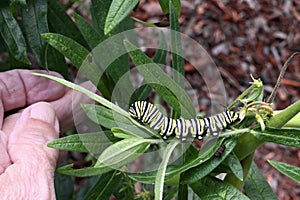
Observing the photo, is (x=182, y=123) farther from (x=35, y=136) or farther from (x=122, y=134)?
(x=35, y=136)

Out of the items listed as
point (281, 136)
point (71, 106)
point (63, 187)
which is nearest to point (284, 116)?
point (281, 136)

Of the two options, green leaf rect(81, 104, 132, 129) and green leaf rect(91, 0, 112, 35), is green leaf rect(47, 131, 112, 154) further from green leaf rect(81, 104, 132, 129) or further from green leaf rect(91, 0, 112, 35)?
green leaf rect(91, 0, 112, 35)

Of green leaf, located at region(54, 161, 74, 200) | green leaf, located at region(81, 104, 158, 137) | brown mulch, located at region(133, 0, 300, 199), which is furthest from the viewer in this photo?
brown mulch, located at region(133, 0, 300, 199)

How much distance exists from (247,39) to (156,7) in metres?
0.47

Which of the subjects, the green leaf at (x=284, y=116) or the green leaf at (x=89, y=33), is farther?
the green leaf at (x=89, y=33)

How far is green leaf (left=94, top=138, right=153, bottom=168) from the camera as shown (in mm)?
802

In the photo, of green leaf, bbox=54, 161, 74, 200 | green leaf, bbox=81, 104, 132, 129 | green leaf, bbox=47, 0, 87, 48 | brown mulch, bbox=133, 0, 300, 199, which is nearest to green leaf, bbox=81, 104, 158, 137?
green leaf, bbox=81, 104, 132, 129

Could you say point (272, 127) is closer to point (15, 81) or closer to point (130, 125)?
point (130, 125)

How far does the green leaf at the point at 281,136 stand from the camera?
0.77m

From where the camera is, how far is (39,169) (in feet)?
2.77

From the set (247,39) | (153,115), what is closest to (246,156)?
(153,115)

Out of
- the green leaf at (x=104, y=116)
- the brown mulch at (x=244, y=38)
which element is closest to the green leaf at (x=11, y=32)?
the green leaf at (x=104, y=116)

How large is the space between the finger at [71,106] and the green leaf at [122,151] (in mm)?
220

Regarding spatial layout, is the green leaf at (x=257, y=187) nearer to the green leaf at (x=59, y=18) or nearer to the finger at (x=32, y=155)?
the finger at (x=32, y=155)
